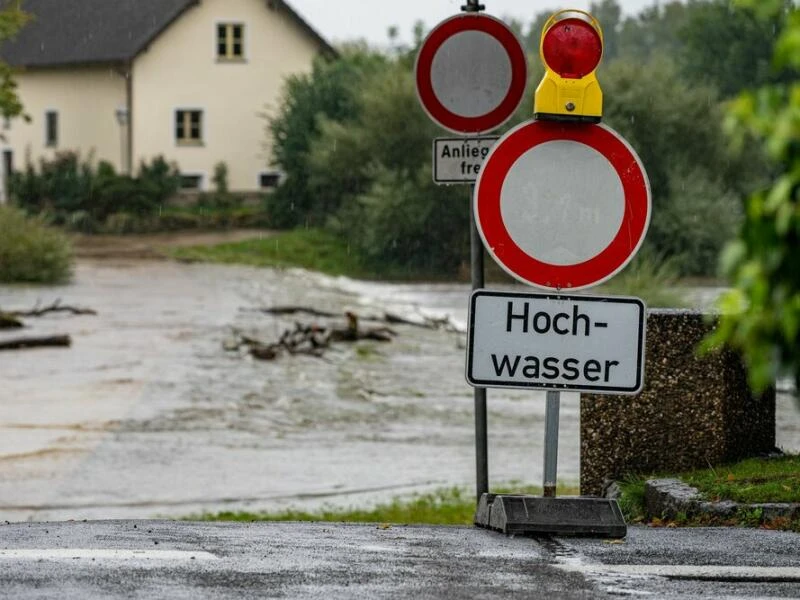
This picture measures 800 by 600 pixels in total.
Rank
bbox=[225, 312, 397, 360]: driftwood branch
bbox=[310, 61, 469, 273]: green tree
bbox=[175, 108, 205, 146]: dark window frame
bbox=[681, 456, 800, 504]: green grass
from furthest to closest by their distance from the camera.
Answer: bbox=[175, 108, 205, 146]: dark window frame → bbox=[310, 61, 469, 273]: green tree → bbox=[225, 312, 397, 360]: driftwood branch → bbox=[681, 456, 800, 504]: green grass

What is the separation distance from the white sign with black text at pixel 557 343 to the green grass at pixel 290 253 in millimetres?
35816

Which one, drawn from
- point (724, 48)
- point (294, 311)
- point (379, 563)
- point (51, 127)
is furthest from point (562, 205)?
point (724, 48)

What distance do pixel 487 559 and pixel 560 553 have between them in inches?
13.0

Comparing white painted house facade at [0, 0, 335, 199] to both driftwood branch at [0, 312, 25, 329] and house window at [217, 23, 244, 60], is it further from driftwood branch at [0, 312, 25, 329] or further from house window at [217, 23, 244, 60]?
driftwood branch at [0, 312, 25, 329]

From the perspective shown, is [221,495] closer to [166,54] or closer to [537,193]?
[537,193]

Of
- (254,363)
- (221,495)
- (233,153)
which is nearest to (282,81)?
(233,153)

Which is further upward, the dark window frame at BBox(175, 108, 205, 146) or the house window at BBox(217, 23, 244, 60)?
the house window at BBox(217, 23, 244, 60)

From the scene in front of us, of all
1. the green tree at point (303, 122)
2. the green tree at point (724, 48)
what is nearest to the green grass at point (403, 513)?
the green tree at point (303, 122)

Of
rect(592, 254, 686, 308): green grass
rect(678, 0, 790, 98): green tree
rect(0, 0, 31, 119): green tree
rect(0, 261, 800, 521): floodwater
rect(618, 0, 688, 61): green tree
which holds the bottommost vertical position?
rect(0, 261, 800, 521): floodwater

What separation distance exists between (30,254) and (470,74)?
89.9 ft

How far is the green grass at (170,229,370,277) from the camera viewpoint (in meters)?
44.0

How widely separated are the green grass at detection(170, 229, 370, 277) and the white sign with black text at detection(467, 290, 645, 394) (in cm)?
3582

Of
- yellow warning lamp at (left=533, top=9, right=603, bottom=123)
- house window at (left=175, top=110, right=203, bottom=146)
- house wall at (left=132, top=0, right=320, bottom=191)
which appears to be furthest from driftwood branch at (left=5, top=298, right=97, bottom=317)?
house window at (left=175, top=110, right=203, bottom=146)

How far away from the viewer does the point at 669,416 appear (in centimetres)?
930
